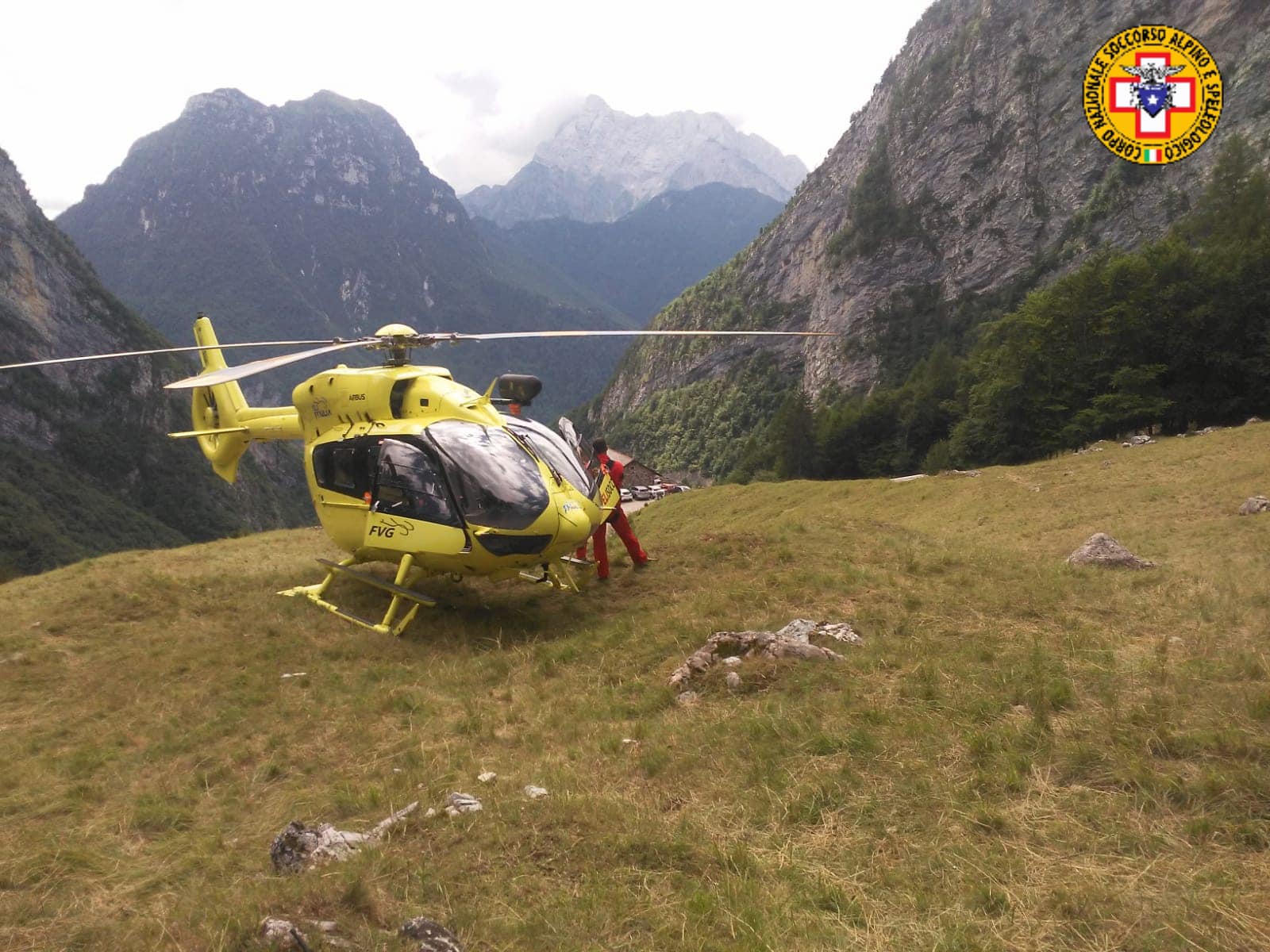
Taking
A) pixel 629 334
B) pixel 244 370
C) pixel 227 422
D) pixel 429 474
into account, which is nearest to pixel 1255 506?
pixel 629 334

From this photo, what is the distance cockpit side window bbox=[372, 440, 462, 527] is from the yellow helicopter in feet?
0.06

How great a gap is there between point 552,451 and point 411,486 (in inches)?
93.2

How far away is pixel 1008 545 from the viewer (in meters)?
17.3

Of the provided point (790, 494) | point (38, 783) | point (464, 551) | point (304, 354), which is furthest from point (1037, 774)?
point (790, 494)

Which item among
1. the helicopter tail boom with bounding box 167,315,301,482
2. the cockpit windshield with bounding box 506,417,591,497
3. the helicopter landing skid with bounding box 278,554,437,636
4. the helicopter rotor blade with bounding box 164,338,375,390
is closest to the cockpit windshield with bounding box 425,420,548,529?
the cockpit windshield with bounding box 506,417,591,497

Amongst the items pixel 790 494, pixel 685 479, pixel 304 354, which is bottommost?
pixel 685 479

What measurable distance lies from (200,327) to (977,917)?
22.2 meters

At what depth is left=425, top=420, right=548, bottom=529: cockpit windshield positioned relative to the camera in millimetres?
10938

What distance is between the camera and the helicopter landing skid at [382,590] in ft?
38.7

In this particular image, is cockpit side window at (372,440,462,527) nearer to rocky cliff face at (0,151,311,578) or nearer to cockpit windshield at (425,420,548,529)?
cockpit windshield at (425,420,548,529)

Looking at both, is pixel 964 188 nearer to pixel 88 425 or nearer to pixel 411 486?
pixel 411 486

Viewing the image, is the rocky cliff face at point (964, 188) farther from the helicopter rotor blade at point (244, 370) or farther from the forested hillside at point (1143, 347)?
the helicopter rotor blade at point (244, 370)

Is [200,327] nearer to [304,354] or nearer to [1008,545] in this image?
[304,354]

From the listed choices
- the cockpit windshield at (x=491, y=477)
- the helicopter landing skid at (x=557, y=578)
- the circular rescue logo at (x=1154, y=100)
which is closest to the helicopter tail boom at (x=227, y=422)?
the cockpit windshield at (x=491, y=477)
